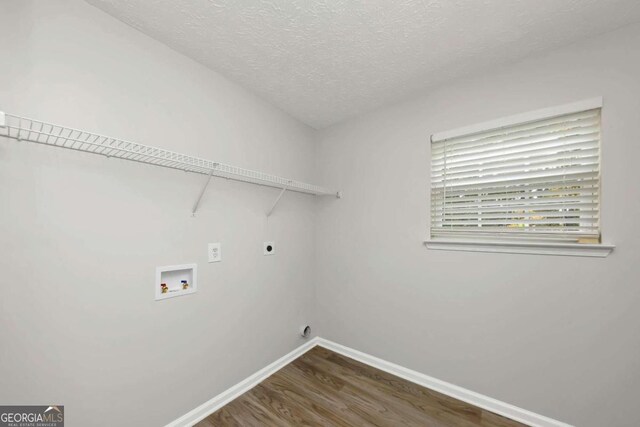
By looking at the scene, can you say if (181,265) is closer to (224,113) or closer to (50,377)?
(50,377)

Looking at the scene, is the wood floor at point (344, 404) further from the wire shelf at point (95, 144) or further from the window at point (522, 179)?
the wire shelf at point (95, 144)

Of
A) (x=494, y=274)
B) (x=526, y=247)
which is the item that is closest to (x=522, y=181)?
(x=526, y=247)

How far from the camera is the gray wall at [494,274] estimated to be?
1.25m

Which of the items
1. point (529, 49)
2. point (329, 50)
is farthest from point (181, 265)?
point (529, 49)

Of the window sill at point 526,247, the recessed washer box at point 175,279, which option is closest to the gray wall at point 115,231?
the recessed washer box at point 175,279

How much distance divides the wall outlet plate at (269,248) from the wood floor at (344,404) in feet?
3.42

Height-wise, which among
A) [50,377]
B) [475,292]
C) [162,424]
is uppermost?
[475,292]

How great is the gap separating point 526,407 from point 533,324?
0.55 m

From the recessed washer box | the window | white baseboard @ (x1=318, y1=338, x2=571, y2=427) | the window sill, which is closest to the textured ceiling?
the window

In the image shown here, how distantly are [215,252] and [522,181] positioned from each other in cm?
214

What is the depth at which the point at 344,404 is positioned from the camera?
1.64m

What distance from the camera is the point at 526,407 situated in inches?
57.8

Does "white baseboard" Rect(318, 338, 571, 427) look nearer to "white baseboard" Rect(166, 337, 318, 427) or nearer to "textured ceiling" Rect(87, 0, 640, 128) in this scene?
"white baseboard" Rect(166, 337, 318, 427)

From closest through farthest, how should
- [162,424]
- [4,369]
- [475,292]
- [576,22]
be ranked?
[4,369], [576,22], [162,424], [475,292]
